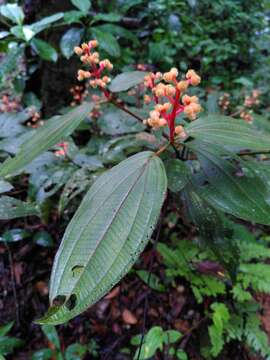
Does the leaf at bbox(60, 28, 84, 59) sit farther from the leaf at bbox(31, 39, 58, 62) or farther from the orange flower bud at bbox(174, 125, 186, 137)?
the orange flower bud at bbox(174, 125, 186, 137)

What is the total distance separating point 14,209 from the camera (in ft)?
3.41

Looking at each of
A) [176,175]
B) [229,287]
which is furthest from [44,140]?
[229,287]

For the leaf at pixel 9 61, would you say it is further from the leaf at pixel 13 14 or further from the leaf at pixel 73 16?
the leaf at pixel 73 16

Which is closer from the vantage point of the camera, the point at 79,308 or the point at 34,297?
the point at 79,308

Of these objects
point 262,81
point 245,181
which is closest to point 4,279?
point 245,181

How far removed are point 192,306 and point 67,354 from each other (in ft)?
2.54

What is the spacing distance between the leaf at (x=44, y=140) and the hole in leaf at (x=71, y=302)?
0.37 m

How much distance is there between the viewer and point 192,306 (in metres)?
1.90

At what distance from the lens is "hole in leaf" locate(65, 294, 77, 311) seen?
580mm

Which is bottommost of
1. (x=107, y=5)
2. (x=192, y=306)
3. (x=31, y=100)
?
(x=192, y=306)

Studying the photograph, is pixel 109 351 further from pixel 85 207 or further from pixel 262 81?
pixel 262 81

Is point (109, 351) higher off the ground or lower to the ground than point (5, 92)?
lower

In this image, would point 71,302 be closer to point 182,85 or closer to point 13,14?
point 182,85

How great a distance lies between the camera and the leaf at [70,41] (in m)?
1.80
